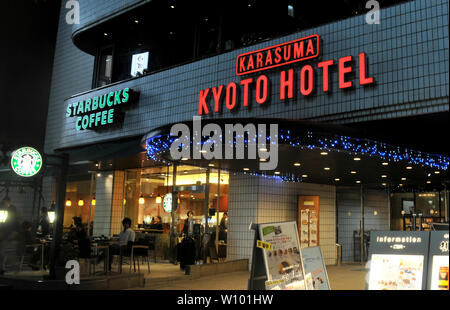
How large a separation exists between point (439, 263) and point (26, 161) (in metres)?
7.28

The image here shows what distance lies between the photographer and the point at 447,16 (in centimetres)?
827

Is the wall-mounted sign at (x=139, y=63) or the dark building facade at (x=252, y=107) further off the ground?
the wall-mounted sign at (x=139, y=63)

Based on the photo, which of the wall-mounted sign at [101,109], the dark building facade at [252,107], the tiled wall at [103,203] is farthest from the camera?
the tiled wall at [103,203]

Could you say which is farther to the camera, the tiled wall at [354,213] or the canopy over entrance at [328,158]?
the tiled wall at [354,213]

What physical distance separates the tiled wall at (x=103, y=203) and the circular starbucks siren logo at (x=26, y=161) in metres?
8.42

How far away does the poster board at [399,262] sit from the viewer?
413cm

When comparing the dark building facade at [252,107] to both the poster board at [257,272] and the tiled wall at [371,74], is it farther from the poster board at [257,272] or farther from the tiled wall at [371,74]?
the poster board at [257,272]

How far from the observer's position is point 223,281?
10742mm

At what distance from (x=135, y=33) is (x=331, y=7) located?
7.39 metres

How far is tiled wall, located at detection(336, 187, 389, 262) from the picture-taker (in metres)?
15.9

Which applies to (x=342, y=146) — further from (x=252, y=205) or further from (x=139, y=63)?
(x=139, y=63)

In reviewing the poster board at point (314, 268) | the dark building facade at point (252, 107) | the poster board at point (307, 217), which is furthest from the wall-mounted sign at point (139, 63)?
the poster board at point (314, 268)

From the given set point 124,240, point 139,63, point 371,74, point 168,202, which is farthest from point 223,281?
point 139,63

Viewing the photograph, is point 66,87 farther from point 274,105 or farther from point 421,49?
point 421,49
